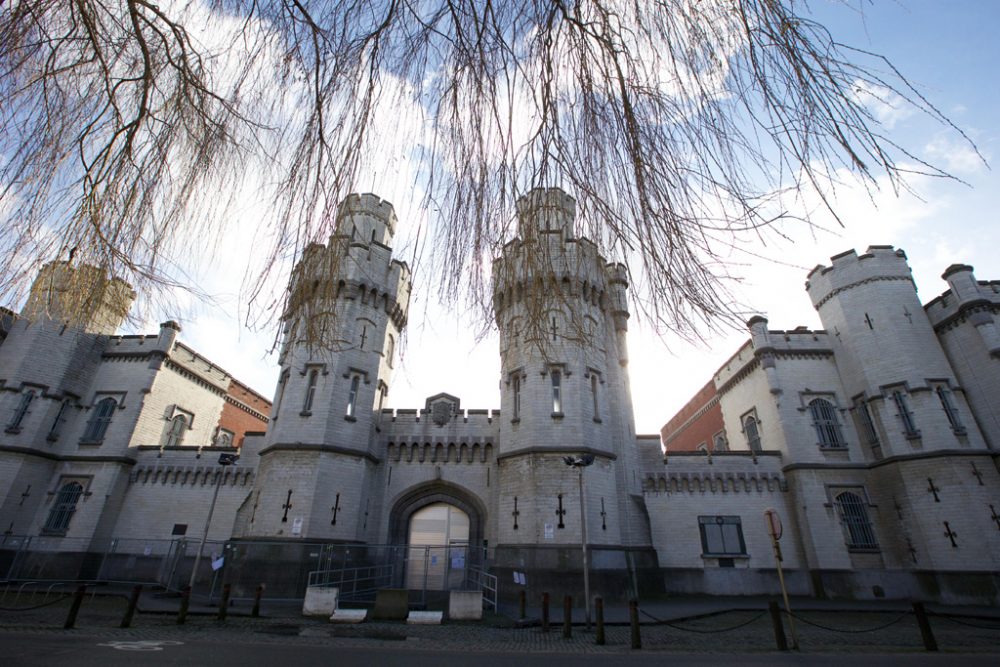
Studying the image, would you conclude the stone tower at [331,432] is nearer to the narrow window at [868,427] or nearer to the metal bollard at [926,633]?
the metal bollard at [926,633]

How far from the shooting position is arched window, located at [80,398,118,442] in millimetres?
21156

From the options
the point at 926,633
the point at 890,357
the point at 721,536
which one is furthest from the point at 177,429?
the point at 890,357

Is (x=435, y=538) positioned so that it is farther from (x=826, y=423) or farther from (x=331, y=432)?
(x=826, y=423)

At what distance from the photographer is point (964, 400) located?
58.5ft

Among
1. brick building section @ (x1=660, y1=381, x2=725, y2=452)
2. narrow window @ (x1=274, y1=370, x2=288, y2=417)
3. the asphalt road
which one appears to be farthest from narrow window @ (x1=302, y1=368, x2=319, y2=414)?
brick building section @ (x1=660, y1=381, x2=725, y2=452)

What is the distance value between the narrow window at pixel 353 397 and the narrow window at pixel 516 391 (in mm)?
6669

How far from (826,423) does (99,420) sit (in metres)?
33.9

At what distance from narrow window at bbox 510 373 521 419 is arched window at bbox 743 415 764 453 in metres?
12.5

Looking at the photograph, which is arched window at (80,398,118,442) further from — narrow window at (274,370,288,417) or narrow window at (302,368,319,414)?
A: narrow window at (302,368,319,414)

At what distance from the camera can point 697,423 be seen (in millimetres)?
30328

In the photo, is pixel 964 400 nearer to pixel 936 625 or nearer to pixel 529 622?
pixel 936 625

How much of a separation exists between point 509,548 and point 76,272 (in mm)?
14939

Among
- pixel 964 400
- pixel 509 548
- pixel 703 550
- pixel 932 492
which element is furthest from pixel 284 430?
pixel 964 400

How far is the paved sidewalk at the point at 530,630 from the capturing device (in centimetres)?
866
